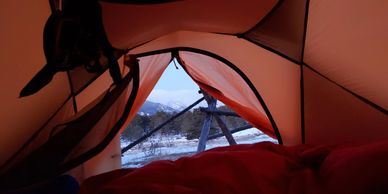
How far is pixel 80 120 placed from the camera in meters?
1.07

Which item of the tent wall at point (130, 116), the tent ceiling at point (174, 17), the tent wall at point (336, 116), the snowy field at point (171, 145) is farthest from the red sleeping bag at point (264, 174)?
the snowy field at point (171, 145)

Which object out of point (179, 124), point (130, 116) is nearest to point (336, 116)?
point (130, 116)

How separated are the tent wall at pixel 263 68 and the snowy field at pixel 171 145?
2.69ft

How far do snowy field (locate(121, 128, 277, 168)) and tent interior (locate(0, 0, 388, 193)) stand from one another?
0.74 metres

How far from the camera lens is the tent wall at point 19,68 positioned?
3.45ft

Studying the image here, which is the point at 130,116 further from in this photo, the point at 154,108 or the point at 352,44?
the point at 352,44

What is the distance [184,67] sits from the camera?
207cm

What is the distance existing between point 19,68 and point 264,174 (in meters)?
0.90

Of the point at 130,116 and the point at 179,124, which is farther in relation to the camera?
the point at 179,124

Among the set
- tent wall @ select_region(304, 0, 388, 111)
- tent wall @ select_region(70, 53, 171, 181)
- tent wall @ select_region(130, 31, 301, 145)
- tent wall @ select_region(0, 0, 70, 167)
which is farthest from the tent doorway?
tent wall @ select_region(0, 0, 70, 167)

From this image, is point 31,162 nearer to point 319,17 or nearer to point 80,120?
point 80,120

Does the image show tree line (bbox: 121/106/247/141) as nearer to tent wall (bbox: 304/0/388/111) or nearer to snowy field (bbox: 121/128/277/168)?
snowy field (bbox: 121/128/277/168)

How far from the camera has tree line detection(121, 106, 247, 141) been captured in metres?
2.67

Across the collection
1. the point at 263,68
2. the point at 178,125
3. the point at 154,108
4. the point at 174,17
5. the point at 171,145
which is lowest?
→ the point at 171,145
